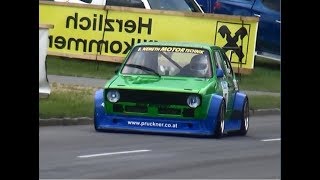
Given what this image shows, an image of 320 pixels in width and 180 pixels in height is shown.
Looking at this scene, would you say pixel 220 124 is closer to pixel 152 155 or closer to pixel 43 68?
pixel 152 155

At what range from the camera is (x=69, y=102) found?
1573 centimetres

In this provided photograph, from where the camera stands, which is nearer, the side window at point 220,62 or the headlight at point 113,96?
the headlight at point 113,96

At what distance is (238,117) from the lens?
14.2 m

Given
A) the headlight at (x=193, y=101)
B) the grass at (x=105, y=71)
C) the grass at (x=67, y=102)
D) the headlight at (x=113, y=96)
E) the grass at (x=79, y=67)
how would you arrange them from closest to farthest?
the headlight at (x=193, y=101)
the headlight at (x=113, y=96)
the grass at (x=67, y=102)
the grass at (x=105, y=71)
the grass at (x=79, y=67)

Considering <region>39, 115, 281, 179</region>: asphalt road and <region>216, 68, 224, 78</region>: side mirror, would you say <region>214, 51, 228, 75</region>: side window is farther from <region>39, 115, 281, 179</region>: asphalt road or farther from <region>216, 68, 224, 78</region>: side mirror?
<region>39, 115, 281, 179</region>: asphalt road

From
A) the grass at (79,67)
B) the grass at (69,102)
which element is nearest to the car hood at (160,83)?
the grass at (69,102)

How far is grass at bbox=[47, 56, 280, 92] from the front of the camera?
18.3 m

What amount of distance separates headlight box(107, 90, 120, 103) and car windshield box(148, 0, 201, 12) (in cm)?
1120

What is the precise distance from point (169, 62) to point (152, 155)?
2701 millimetres

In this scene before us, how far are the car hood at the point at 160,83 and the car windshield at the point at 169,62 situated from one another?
127mm

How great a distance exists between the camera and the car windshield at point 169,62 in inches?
533

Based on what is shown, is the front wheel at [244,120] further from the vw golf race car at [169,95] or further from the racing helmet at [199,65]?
the racing helmet at [199,65]
